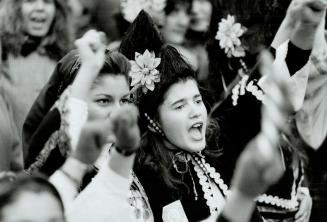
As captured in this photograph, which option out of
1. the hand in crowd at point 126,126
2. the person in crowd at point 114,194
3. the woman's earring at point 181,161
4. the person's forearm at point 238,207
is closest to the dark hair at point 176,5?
the woman's earring at point 181,161

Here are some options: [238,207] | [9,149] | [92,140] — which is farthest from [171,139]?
[238,207]

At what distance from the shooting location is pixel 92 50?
1.84 m

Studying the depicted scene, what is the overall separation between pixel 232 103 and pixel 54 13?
2.11 feet

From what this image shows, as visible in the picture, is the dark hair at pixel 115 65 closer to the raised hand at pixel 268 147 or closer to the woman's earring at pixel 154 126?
the woman's earring at pixel 154 126

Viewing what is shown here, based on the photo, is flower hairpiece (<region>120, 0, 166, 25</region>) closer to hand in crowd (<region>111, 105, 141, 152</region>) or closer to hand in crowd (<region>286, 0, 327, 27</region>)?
hand in crowd (<region>286, 0, 327, 27</region>)

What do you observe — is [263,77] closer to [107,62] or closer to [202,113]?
[202,113]

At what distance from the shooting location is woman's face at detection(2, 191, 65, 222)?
1.57 meters

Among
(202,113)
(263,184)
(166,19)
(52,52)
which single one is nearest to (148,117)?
(202,113)

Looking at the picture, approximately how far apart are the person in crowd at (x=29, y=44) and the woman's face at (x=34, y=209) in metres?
0.80

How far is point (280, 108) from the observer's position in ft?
4.12

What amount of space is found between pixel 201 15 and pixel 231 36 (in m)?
0.31

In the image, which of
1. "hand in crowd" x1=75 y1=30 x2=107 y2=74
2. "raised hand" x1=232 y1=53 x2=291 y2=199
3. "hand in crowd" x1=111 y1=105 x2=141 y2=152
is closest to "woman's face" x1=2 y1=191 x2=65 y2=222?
"hand in crowd" x1=111 y1=105 x2=141 y2=152

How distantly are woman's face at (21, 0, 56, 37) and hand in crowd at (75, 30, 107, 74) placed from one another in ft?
2.20

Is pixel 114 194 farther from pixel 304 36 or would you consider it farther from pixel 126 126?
pixel 304 36
